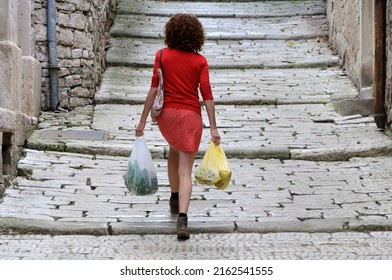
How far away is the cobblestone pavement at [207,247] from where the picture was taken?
5.04 m

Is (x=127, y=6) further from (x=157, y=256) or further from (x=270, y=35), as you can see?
(x=157, y=256)

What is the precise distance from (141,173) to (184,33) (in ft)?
3.42

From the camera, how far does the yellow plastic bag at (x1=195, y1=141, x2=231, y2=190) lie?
18.8 feet

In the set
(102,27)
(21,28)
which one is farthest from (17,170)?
(102,27)

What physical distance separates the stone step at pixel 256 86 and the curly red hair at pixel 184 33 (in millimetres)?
4760

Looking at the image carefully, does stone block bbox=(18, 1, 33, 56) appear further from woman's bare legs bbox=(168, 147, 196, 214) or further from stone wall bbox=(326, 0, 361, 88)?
stone wall bbox=(326, 0, 361, 88)

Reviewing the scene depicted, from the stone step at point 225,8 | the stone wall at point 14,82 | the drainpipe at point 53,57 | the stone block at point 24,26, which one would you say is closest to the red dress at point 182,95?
the stone wall at point 14,82

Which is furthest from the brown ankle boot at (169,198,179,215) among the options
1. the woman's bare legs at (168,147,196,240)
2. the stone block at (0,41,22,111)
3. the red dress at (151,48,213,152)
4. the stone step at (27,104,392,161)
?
the stone step at (27,104,392,161)

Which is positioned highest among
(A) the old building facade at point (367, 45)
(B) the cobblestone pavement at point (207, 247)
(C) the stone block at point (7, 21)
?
(C) the stone block at point (7, 21)

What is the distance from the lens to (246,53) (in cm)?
1279

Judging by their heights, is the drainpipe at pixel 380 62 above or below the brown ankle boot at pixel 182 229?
above

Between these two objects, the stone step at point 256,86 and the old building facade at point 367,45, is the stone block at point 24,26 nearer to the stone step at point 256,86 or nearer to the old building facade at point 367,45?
the stone step at point 256,86

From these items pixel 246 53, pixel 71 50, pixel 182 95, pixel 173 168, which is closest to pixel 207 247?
pixel 173 168

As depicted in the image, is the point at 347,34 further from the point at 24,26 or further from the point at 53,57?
the point at 24,26
